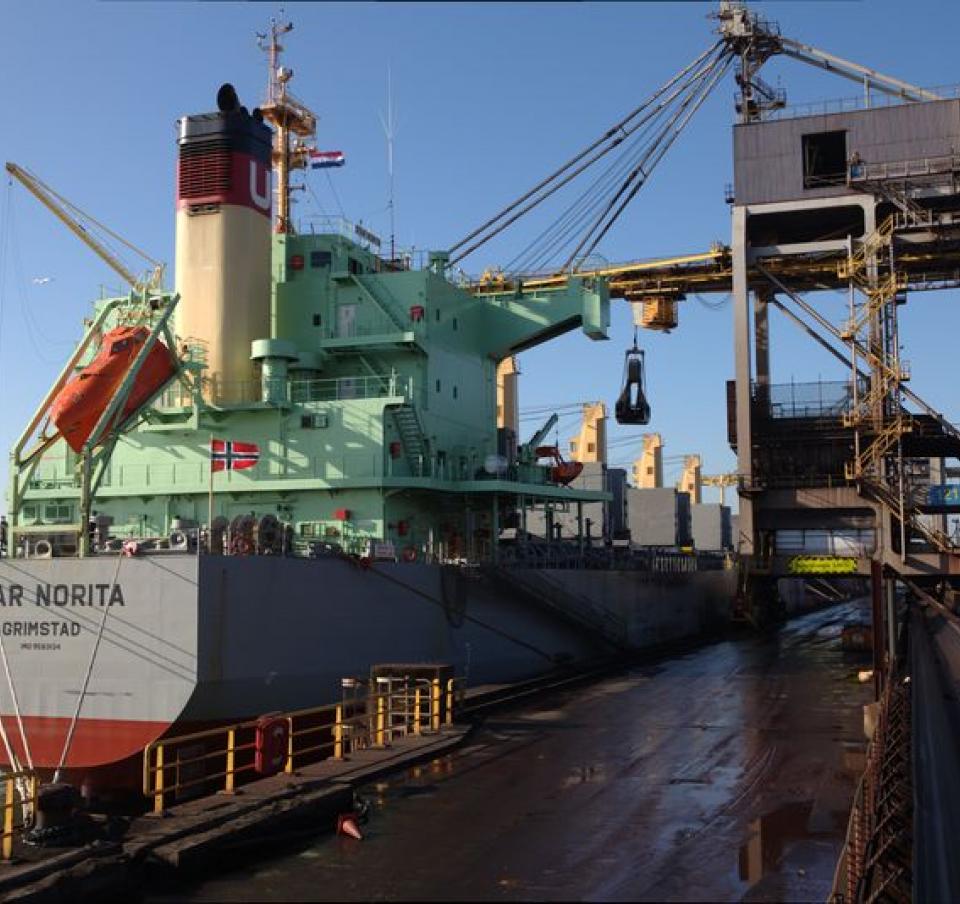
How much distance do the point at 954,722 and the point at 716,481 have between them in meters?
83.8

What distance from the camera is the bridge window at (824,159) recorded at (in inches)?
1485

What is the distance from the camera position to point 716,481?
97.6m

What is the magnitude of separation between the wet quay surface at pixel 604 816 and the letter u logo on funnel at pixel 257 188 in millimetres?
14620

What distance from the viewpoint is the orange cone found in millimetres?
11258

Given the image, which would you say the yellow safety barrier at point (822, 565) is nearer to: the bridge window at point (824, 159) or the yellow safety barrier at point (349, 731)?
the bridge window at point (824, 159)

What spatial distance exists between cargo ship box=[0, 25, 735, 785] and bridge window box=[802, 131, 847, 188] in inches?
454

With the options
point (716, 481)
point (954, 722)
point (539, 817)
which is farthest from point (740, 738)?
point (716, 481)

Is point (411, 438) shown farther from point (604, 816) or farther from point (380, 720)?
point (604, 816)

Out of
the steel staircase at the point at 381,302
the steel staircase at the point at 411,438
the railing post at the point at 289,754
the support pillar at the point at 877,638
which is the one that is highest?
the steel staircase at the point at 381,302

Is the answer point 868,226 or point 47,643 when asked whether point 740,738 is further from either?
point 868,226

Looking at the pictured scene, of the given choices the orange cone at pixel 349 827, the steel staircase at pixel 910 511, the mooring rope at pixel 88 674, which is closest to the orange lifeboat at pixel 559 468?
the steel staircase at pixel 910 511

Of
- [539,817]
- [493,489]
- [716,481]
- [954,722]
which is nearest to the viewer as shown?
[539,817]

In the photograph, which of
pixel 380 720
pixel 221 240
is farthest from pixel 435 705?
pixel 221 240

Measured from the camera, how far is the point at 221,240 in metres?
26.0
